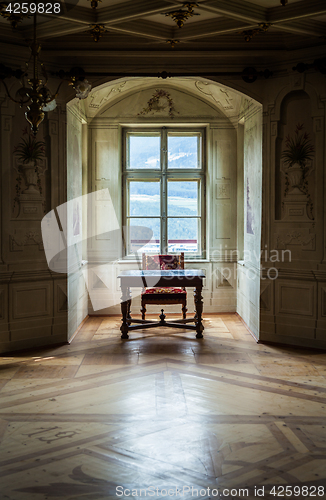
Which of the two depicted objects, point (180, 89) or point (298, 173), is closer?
point (298, 173)

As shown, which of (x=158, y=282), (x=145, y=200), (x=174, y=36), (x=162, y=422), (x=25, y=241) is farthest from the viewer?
(x=145, y=200)

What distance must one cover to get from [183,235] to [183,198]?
0.59 m

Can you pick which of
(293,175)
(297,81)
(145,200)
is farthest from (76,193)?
(297,81)

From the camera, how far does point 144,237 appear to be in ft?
23.9

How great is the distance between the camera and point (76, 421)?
11.0 ft

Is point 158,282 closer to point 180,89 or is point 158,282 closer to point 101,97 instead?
point 101,97

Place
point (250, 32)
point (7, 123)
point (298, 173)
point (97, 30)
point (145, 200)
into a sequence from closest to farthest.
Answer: point (97, 30) → point (250, 32) → point (7, 123) → point (298, 173) → point (145, 200)

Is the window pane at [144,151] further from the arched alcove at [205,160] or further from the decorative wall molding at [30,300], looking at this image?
the decorative wall molding at [30,300]

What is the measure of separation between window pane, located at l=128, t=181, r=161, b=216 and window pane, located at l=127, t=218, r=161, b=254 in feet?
0.42

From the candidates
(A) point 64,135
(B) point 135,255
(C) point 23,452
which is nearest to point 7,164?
(A) point 64,135

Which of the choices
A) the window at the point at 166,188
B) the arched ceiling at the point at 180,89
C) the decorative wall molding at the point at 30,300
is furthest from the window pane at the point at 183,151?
the decorative wall molding at the point at 30,300

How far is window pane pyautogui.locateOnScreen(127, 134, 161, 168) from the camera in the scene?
7219mm

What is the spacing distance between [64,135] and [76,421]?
3401 millimetres

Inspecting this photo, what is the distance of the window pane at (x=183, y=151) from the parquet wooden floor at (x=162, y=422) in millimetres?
3079
